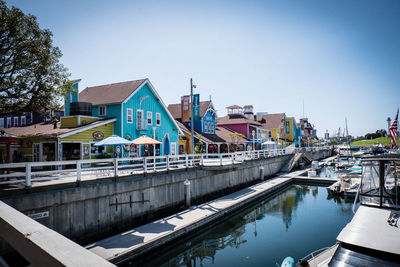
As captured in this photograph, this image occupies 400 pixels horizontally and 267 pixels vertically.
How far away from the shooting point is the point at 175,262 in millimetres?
10859

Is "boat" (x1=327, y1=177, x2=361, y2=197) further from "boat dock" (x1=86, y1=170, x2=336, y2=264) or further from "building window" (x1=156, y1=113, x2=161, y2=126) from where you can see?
"building window" (x1=156, y1=113, x2=161, y2=126)

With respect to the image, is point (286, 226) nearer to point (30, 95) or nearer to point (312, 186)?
point (312, 186)

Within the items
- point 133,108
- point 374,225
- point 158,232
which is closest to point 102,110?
point 133,108

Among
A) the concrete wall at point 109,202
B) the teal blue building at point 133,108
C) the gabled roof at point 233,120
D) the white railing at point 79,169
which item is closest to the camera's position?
the white railing at point 79,169

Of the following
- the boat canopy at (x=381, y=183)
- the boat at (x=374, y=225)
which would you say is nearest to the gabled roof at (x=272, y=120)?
the boat canopy at (x=381, y=183)

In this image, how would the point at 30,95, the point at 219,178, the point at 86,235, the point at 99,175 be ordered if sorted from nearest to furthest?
the point at 86,235 → the point at 99,175 → the point at 30,95 → the point at 219,178

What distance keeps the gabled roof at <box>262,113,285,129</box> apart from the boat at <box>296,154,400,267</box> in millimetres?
49293

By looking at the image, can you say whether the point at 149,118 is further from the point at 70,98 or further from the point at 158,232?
the point at 158,232

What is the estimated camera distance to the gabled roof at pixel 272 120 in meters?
56.8

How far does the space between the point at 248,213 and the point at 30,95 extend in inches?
657

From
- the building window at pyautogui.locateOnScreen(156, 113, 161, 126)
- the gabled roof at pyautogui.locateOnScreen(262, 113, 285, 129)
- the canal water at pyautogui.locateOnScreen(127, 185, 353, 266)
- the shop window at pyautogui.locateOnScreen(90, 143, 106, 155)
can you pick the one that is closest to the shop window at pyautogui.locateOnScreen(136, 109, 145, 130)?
the building window at pyautogui.locateOnScreen(156, 113, 161, 126)

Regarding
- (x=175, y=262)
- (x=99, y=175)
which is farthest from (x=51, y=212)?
(x=175, y=262)

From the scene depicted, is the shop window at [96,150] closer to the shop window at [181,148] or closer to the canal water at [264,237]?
the canal water at [264,237]

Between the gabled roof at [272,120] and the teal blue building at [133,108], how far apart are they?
3531cm
